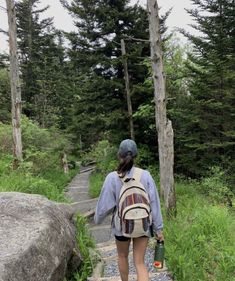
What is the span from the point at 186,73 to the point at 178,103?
1349 mm

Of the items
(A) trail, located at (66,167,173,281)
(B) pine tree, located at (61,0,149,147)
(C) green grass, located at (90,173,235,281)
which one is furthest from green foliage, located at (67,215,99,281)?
(B) pine tree, located at (61,0,149,147)

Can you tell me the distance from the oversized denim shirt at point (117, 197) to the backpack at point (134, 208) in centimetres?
6

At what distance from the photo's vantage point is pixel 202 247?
5535 mm

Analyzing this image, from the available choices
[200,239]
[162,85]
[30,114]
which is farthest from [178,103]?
[30,114]

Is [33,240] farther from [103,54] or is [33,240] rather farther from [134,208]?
[103,54]

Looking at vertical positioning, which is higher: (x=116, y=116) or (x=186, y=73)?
(x=186, y=73)

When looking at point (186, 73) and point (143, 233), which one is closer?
point (143, 233)

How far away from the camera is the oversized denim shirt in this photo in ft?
12.7

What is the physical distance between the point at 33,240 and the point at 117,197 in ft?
3.44

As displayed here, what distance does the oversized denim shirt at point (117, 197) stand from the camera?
388 cm

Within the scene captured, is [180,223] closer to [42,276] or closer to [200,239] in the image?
[200,239]

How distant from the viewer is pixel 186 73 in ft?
51.1

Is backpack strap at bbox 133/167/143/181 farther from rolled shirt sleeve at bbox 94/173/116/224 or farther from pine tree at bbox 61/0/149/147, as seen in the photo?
pine tree at bbox 61/0/149/147

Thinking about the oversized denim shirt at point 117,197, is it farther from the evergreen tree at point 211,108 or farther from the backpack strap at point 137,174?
the evergreen tree at point 211,108
